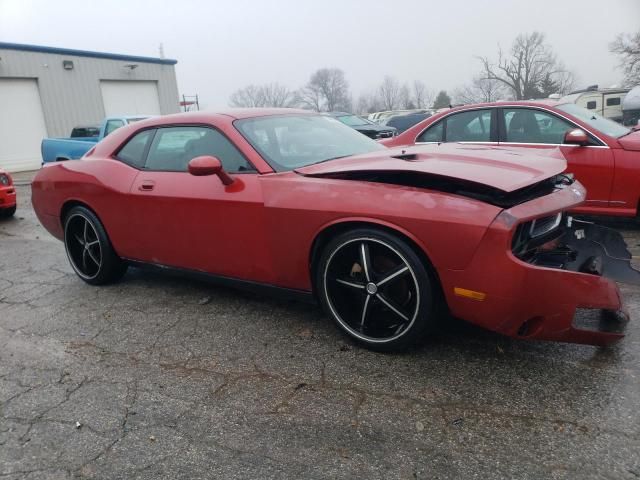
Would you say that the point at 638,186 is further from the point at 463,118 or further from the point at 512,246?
the point at 512,246

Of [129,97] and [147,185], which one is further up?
[129,97]

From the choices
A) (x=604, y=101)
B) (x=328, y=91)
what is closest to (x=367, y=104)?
(x=328, y=91)

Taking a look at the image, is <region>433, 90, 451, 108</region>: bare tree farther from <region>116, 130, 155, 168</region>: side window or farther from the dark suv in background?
<region>116, 130, 155, 168</region>: side window

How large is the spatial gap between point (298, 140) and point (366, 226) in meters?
1.14

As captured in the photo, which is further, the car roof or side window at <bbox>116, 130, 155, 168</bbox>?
side window at <bbox>116, 130, 155, 168</bbox>

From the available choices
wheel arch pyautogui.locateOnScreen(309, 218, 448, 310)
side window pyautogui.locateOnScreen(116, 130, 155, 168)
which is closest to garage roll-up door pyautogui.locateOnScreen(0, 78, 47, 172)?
side window pyautogui.locateOnScreen(116, 130, 155, 168)

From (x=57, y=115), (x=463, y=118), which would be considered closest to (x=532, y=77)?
(x=57, y=115)

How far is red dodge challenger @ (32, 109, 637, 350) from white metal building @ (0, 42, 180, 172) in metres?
14.5

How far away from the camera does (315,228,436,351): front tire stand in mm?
2639

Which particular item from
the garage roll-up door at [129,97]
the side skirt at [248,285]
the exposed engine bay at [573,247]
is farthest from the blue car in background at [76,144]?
the garage roll-up door at [129,97]

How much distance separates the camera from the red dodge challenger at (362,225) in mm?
2418

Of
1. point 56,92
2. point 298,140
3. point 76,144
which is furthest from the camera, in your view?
point 56,92

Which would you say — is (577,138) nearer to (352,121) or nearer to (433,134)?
(433,134)

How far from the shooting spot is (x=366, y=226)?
2768mm
